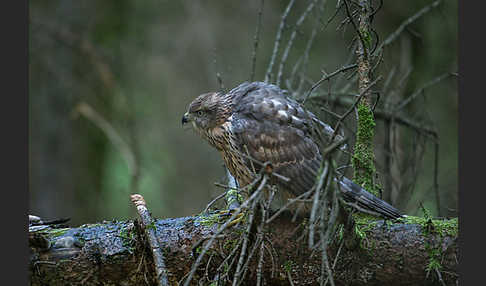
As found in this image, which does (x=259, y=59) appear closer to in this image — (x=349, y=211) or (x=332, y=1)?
(x=332, y=1)

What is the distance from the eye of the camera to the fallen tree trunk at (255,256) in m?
3.18

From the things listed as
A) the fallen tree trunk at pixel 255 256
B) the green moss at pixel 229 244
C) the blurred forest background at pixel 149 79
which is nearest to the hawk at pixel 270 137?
the fallen tree trunk at pixel 255 256

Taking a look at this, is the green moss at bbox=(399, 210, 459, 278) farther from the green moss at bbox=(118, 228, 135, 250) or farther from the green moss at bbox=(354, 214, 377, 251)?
the green moss at bbox=(118, 228, 135, 250)

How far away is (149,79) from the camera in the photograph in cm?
926

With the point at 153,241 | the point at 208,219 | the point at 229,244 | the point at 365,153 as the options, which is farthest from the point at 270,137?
the point at 153,241

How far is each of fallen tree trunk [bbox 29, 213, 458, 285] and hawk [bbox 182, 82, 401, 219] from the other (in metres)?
0.51

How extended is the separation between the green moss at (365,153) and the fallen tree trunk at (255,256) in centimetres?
53

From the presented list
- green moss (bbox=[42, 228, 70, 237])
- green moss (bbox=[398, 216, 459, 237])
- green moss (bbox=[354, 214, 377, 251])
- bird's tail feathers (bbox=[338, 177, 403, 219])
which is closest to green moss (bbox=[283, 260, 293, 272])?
green moss (bbox=[354, 214, 377, 251])

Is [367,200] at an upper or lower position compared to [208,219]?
lower

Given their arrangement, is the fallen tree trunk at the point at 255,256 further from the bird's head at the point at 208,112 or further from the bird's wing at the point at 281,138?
the bird's head at the point at 208,112

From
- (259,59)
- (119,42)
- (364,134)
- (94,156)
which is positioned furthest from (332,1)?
(94,156)

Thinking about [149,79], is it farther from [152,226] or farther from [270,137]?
[152,226]

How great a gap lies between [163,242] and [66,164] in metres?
5.32

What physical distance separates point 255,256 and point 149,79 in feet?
21.4
